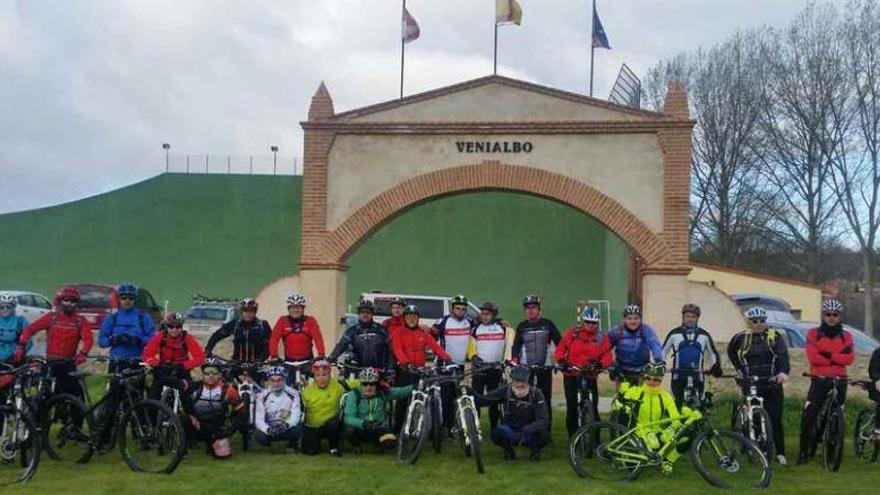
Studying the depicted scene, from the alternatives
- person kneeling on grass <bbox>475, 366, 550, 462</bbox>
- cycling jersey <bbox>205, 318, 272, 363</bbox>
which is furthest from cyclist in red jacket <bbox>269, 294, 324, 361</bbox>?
person kneeling on grass <bbox>475, 366, 550, 462</bbox>

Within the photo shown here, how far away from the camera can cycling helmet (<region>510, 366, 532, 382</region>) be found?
9672 mm

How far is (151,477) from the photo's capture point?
8.48 meters

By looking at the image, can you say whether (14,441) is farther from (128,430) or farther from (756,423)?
(756,423)

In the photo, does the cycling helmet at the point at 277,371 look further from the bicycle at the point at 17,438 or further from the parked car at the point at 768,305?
the parked car at the point at 768,305

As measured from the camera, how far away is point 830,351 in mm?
9742

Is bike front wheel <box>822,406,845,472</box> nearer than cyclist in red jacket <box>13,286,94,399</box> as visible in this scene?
Yes

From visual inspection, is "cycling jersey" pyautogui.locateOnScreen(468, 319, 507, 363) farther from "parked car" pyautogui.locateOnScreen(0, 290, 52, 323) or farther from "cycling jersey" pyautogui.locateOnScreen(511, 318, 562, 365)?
"parked car" pyautogui.locateOnScreen(0, 290, 52, 323)

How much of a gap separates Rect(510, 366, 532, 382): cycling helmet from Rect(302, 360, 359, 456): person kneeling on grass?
1.84 meters

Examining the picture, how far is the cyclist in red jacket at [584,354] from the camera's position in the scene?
33.0 ft

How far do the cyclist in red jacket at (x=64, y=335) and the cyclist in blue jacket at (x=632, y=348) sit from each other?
565 cm

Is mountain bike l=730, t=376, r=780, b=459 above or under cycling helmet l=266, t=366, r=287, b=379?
under

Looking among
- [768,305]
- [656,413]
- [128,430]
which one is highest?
[768,305]

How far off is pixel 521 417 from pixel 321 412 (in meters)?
2.15

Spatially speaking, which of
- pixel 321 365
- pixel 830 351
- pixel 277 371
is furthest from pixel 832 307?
pixel 277 371
